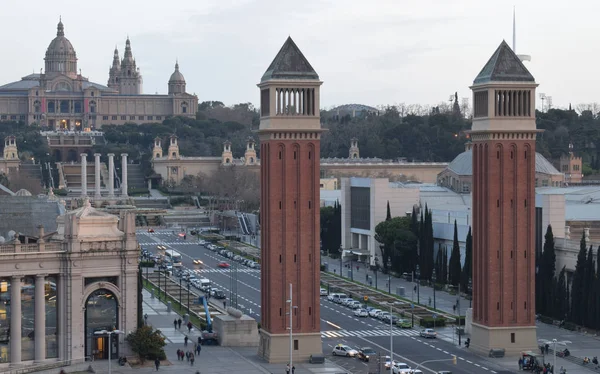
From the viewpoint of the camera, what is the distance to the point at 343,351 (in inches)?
2739

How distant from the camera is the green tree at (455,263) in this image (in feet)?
306

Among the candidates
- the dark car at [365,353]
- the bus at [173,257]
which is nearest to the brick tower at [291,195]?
the dark car at [365,353]

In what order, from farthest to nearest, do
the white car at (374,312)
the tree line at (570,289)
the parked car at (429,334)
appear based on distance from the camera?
the white car at (374,312)
the tree line at (570,289)
the parked car at (429,334)

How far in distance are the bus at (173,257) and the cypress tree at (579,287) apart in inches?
1682

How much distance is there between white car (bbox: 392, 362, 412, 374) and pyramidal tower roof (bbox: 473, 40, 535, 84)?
53.0 feet

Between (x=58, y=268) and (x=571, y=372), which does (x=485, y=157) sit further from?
(x=58, y=268)

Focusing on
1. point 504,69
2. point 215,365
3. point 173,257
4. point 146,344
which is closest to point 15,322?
point 146,344

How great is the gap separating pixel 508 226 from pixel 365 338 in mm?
10842

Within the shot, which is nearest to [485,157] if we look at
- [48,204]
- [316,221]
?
[316,221]

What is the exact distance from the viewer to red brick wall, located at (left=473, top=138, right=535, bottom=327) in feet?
232

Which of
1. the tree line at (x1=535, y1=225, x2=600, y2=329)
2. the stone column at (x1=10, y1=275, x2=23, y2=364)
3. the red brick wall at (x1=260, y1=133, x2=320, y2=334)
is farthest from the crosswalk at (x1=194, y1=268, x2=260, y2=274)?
the stone column at (x1=10, y1=275, x2=23, y2=364)

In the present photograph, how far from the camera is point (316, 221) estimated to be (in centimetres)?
6975

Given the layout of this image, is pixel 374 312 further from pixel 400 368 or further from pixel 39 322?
pixel 39 322

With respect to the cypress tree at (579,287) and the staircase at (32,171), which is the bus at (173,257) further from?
the staircase at (32,171)
